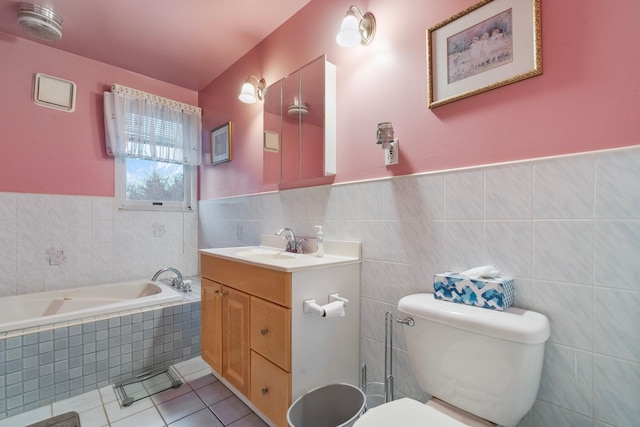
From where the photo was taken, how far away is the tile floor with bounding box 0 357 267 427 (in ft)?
4.93

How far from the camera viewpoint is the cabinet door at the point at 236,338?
5.06ft

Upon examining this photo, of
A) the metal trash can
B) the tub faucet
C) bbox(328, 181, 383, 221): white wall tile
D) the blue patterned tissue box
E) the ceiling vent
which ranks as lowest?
the metal trash can

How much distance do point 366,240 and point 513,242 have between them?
645 mm

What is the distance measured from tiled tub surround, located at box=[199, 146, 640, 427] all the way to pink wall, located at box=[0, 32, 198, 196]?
8.13 ft

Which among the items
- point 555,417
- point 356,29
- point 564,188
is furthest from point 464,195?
point 356,29

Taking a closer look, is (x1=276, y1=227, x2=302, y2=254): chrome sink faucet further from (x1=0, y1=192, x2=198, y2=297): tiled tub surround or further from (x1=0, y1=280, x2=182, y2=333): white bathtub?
(x1=0, y1=192, x2=198, y2=297): tiled tub surround

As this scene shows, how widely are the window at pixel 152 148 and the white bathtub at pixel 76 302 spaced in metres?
0.73

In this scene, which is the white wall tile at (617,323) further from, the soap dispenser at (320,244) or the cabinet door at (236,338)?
the cabinet door at (236,338)

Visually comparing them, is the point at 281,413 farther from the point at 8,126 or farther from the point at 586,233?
the point at 8,126

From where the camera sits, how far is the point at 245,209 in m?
2.40

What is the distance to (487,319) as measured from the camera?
3.01ft

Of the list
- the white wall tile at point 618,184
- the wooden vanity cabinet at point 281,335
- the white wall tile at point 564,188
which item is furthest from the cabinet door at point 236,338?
the white wall tile at point 618,184

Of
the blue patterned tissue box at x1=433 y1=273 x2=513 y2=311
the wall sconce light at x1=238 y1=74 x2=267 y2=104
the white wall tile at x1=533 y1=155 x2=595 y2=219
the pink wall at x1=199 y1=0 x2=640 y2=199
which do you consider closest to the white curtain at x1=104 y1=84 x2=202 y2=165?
the wall sconce light at x1=238 y1=74 x2=267 y2=104

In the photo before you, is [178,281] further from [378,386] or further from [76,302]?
[378,386]
